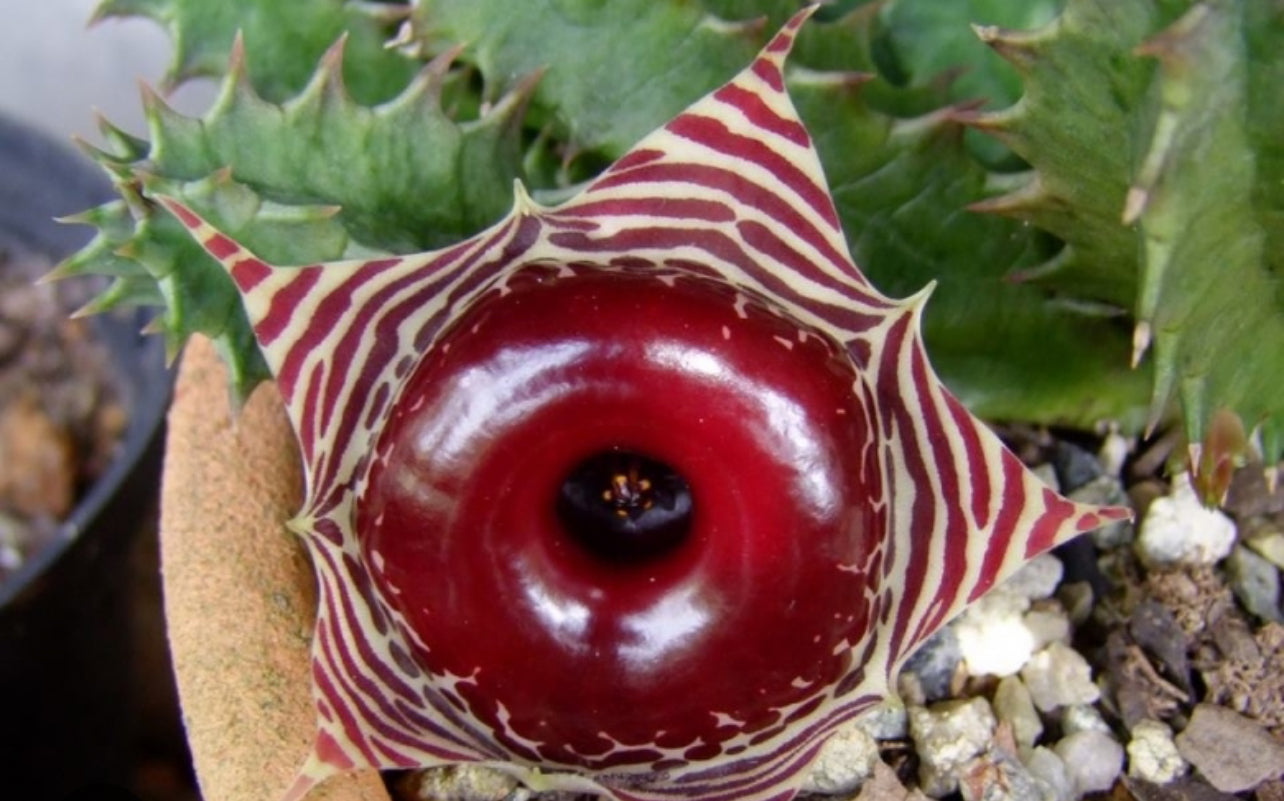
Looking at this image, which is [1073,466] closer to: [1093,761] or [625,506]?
[1093,761]

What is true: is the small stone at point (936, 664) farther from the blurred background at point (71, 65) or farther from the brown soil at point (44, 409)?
the blurred background at point (71, 65)

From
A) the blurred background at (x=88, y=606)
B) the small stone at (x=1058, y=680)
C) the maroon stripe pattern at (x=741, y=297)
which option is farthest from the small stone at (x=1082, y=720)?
the blurred background at (x=88, y=606)

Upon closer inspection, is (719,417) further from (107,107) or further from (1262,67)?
(107,107)

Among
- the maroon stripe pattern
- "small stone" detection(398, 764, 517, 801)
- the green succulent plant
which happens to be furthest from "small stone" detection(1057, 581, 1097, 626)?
"small stone" detection(398, 764, 517, 801)

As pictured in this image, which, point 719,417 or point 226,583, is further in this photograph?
point 226,583

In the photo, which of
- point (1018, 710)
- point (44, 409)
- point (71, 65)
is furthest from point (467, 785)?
point (71, 65)

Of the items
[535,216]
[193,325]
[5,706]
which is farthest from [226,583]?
[5,706]
